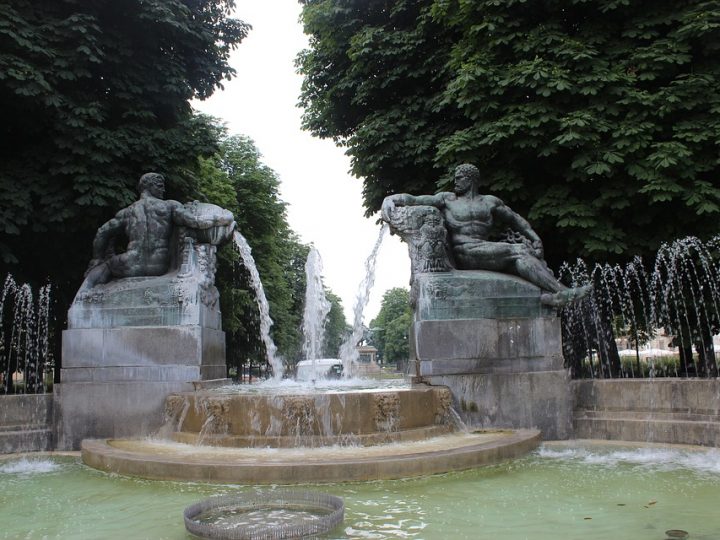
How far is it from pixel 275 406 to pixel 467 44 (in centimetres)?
1077

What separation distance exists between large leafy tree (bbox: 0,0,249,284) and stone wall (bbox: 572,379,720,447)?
10.6 m

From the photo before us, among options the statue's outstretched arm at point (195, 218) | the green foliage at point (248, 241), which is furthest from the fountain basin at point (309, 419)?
the green foliage at point (248, 241)

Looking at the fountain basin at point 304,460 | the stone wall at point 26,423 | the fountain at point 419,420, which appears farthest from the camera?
the stone wall at point 26,423

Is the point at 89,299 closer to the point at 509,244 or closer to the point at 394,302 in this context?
the point at 509,244

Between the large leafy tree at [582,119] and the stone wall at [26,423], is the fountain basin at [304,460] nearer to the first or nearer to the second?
the stone wall at [26,423]

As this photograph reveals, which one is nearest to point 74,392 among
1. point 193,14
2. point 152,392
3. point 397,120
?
point 152,392

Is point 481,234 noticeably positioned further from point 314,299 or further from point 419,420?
point 314,299

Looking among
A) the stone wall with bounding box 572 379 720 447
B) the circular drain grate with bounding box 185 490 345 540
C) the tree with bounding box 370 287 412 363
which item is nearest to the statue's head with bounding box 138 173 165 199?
the circular drain grate with bounding box 185 490 345 540

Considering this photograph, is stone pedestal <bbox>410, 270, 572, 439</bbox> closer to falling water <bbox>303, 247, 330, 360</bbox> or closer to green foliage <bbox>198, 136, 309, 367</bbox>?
falling water <bbox>303, 247, 330, 360</bbox>

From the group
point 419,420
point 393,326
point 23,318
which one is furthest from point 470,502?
point 393,326

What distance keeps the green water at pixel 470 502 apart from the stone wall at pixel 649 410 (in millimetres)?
757

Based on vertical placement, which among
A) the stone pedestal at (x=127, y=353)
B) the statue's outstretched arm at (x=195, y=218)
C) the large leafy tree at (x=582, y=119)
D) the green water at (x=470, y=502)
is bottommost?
the green water at (x=470, y=502)

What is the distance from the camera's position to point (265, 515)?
534 centimetres

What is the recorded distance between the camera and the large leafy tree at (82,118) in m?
14.6
